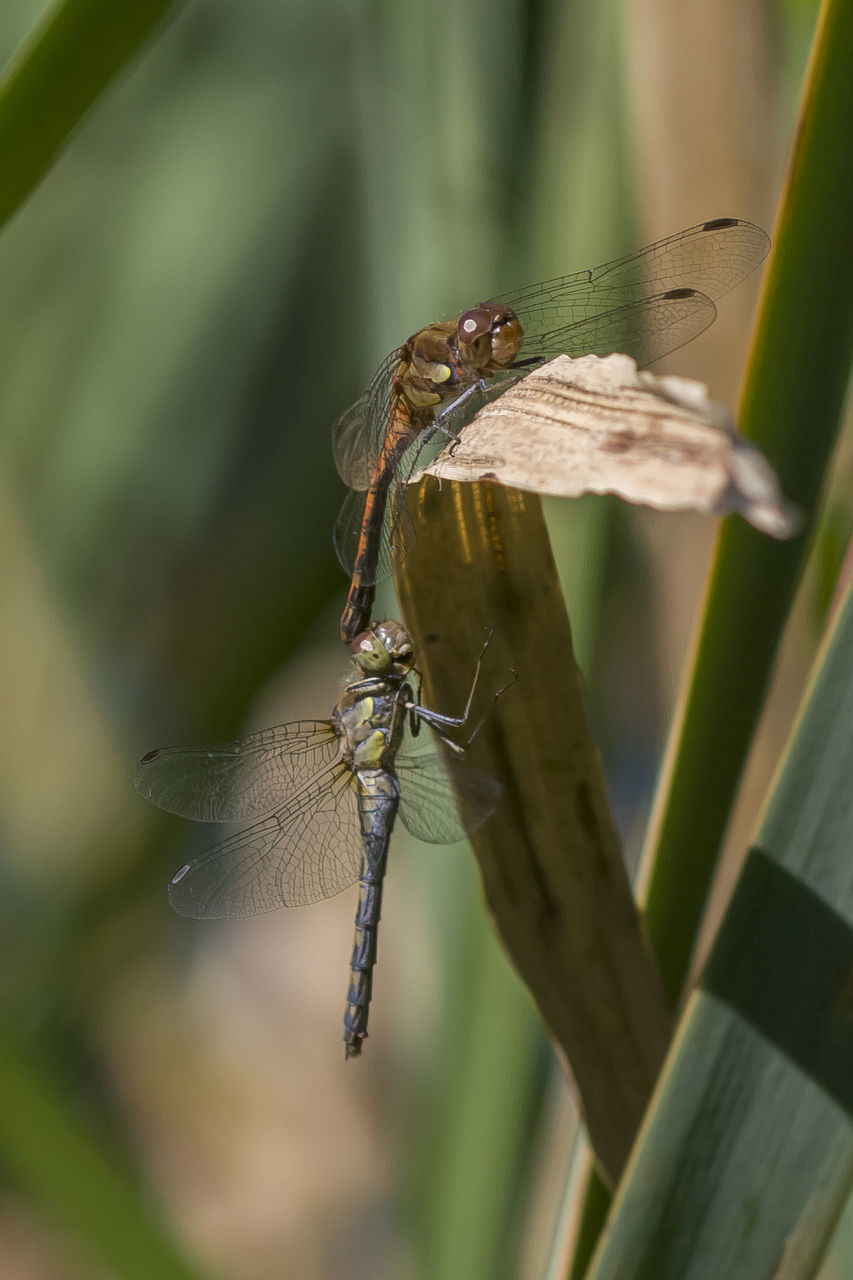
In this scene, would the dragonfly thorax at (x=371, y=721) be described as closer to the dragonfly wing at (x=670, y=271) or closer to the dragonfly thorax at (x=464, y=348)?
the dragonfly thorax at (x=464, y=348)

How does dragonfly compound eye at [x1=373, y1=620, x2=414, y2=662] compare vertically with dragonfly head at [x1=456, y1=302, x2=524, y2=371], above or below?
below

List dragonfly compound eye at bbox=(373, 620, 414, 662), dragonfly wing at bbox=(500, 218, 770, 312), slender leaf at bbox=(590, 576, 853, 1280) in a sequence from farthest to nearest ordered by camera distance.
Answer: dragonfly compound eye at bbox=(373, 620, 414, 662)
dragonfly wing at bbox=(500, 218, 770, 312)
slender leaf at bbox=(590, 576, 853, 1280)

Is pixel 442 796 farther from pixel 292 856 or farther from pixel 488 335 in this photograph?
pixel 488 335

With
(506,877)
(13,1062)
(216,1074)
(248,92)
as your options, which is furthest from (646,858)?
(216,1074)

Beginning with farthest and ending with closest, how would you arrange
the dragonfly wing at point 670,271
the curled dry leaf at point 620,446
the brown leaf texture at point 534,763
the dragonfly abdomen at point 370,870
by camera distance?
the dragonfly abdomen at point 370,870 < the dragonfly wing at point 670,271 < the brown leaf texture at point 534,763 < the curled dry leaf at point 620,446

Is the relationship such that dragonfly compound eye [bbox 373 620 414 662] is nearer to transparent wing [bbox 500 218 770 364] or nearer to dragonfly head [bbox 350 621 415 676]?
dragonfly head [bbox 350 621 415 676]

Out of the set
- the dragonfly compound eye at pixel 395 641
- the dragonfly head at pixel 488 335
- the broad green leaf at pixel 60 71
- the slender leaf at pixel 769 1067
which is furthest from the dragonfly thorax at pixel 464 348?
the slender leaf at pixel 769 1067

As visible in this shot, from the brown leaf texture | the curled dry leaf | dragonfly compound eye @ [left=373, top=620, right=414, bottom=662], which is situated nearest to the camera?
the curled dry leaf

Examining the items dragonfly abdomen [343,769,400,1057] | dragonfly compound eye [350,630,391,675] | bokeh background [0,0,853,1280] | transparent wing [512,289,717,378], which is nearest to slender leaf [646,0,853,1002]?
bokeh background [0,0,853,1280]
